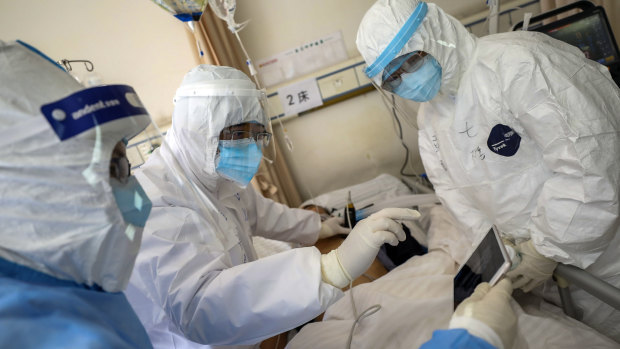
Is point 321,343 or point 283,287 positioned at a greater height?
point 283,287

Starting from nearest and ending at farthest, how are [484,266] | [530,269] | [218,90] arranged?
[484,266] < [530,269] < [218,90]

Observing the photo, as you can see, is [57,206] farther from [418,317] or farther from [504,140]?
[504,140]

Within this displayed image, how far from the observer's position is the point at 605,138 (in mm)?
897

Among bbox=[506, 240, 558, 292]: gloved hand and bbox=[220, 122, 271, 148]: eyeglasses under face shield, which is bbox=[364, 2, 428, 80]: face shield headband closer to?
bbox=[220, 122, 271, 148]: eyeglasses under face shield

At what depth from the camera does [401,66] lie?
1225 millimetres

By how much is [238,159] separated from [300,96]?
3.96 feet

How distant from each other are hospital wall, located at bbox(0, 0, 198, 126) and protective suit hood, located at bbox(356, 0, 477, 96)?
4.65 feet

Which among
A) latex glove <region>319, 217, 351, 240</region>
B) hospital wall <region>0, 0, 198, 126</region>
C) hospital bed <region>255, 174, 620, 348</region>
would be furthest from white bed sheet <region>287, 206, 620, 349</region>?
hospital wall <region>0, 0, 198, 126</region>

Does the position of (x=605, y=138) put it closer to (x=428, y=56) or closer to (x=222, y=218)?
(x=428, y=56)

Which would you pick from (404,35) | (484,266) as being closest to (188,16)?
(404,35)

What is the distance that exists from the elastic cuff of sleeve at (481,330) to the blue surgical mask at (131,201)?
26.6 inches

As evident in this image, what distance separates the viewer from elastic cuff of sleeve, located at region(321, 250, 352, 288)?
890 millimetres

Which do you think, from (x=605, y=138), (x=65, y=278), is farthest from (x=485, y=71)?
(x=65, y=278)

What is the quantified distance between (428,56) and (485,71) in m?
0.20
